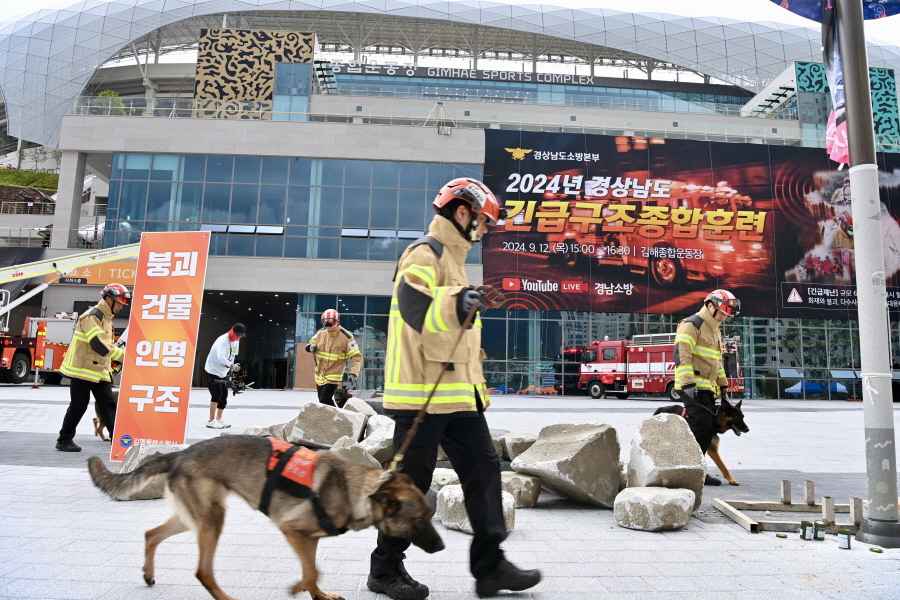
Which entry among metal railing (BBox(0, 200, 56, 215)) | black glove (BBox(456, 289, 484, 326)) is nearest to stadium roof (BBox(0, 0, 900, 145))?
metal railing (BBox(0, 200, 56, 215))

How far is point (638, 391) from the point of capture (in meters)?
23.8

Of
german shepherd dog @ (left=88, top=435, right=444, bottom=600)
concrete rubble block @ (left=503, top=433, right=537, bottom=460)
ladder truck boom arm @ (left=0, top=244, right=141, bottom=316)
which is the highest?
ladder truck boom arm @ (left=0, top=244, right=141, bottom=316)

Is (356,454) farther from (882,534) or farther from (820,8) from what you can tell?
(820,8)

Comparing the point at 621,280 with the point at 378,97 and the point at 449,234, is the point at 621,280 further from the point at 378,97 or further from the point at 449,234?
the point at 449,234

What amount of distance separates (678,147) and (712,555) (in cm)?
2604

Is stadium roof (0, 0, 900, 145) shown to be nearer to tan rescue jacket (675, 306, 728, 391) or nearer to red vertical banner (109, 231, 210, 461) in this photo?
tan rescue jacket (675, 306, 728, 391)

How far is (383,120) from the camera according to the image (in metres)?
27.4

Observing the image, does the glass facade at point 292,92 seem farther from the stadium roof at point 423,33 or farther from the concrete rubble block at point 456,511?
the concrete rubble block at point 456,511

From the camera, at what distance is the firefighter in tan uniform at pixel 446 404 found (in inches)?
112

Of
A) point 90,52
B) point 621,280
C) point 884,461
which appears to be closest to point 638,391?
point 621,280

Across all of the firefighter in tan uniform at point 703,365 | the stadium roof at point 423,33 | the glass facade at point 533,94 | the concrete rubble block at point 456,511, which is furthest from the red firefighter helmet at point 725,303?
the stadium roof at point 423,33

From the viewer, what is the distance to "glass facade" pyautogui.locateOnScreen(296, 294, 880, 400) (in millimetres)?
26094

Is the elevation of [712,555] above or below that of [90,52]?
below

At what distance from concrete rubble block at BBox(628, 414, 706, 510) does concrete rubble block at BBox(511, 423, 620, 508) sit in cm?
22
